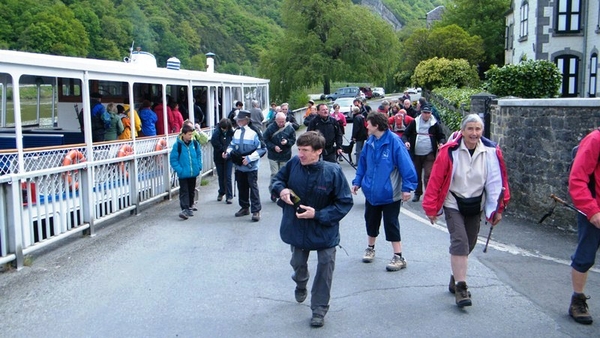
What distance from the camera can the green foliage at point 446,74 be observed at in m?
28.3

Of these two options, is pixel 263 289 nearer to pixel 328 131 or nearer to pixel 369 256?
pixel 369 256

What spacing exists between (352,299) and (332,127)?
6.94 meters

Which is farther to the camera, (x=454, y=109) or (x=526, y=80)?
(x=454, y=109)

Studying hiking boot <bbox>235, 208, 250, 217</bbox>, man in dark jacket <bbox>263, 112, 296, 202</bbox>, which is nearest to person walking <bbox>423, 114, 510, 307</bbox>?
hiking boot <bbox>235, 208, 250, 217</bbox>

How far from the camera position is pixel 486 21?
5288cm

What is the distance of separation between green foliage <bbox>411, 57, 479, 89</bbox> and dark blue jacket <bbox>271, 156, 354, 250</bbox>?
2356cm

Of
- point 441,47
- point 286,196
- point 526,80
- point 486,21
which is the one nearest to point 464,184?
point 286,196

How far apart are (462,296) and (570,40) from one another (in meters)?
27.0

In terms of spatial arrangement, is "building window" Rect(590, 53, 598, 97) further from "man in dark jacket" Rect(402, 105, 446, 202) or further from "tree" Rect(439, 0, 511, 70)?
"man in dark jacket" Rect(402, 105, 446, 202)

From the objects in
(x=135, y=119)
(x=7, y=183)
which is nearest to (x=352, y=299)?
(x=7, y=183)

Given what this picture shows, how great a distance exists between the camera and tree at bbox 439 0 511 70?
50.9 metres

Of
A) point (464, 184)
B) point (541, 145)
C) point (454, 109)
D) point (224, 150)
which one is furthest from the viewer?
point (454, 109)

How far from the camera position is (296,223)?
5527mm

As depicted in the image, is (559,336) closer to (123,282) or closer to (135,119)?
(123,282)
